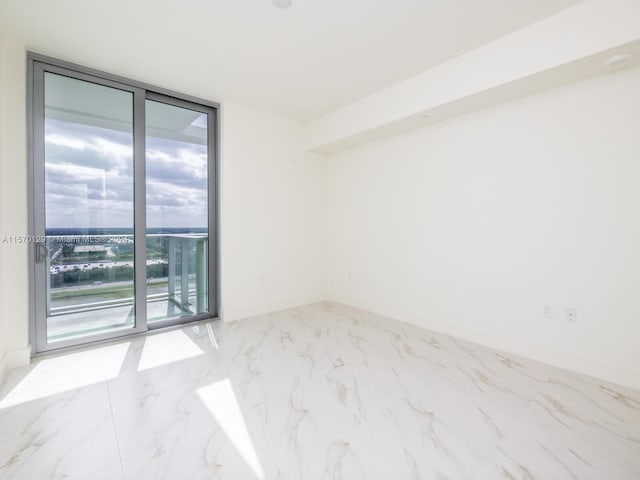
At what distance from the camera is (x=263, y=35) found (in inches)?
97.9

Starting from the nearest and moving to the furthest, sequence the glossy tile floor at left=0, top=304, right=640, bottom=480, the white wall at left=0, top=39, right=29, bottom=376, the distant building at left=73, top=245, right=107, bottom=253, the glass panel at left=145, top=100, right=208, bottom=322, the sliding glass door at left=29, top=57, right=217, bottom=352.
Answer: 1. the glossy tile floor at left=0, top=304, right=640, bottom=480
2. the white wall at left=0, top=39, right=29, bottom=376
3. the sliding glass door at left=29, top=57, right=217, bottom=352
4. the distant building at left=73, top=245, right=107, bottom=253
5. the glass panel at left=145, top=100, right=208, bottom=322

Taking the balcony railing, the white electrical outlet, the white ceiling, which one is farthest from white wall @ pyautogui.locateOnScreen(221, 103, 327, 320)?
the white electrical outlet

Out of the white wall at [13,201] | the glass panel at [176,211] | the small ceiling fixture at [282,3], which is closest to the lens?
the small ceiling fixture at [282,3]

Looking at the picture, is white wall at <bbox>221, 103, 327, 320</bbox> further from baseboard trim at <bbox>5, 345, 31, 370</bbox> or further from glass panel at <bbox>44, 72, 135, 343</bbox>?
baseboard trim at <bbox>5, 345, 31, 370</bbox>

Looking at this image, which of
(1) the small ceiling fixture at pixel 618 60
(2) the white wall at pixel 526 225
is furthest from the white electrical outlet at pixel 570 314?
(1) the small ceiling fixture at pixel 618 60

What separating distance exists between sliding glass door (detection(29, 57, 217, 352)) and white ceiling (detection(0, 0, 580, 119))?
0.36 meters

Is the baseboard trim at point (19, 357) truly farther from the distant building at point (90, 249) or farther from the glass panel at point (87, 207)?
the distant building at point (90, 249)

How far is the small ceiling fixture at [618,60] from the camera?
6.96ft

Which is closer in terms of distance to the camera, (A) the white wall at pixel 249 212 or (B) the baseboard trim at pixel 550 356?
(B) the baseboard trim at pixel 550 356

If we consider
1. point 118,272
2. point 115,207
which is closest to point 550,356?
point 118,272

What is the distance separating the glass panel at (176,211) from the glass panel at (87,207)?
22 cm

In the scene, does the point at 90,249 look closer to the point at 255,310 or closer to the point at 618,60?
Result: the point at 255,310

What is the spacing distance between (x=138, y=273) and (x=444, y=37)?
3611 mm

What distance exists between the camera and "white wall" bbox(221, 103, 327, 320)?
388 centimetres
